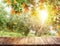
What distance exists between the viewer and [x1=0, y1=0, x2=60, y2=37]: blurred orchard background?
2.74 meters

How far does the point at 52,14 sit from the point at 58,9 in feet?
0.51

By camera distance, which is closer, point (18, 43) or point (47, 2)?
point (18, 43)

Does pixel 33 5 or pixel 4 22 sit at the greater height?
pixel 33 5

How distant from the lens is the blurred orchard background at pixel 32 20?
2.74 meters

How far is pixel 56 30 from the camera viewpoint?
2.94 meters

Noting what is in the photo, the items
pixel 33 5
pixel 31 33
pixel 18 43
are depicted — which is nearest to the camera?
pixel 18 43

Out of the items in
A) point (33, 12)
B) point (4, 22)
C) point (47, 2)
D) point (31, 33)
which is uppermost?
point (47, 2)

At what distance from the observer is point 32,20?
289 centimetres

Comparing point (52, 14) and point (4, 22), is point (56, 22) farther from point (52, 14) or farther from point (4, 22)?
point (4, 22)

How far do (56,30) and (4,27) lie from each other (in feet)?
3.13

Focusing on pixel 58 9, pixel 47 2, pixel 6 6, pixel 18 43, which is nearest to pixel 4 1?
pixel 6 6

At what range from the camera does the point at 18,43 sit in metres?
1.29

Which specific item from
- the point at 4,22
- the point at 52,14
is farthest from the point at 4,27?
the point at 52,14

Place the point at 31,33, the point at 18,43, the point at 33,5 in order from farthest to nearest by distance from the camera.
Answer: the point at 31,33 < the point at 33,5 < the point at 18,43
